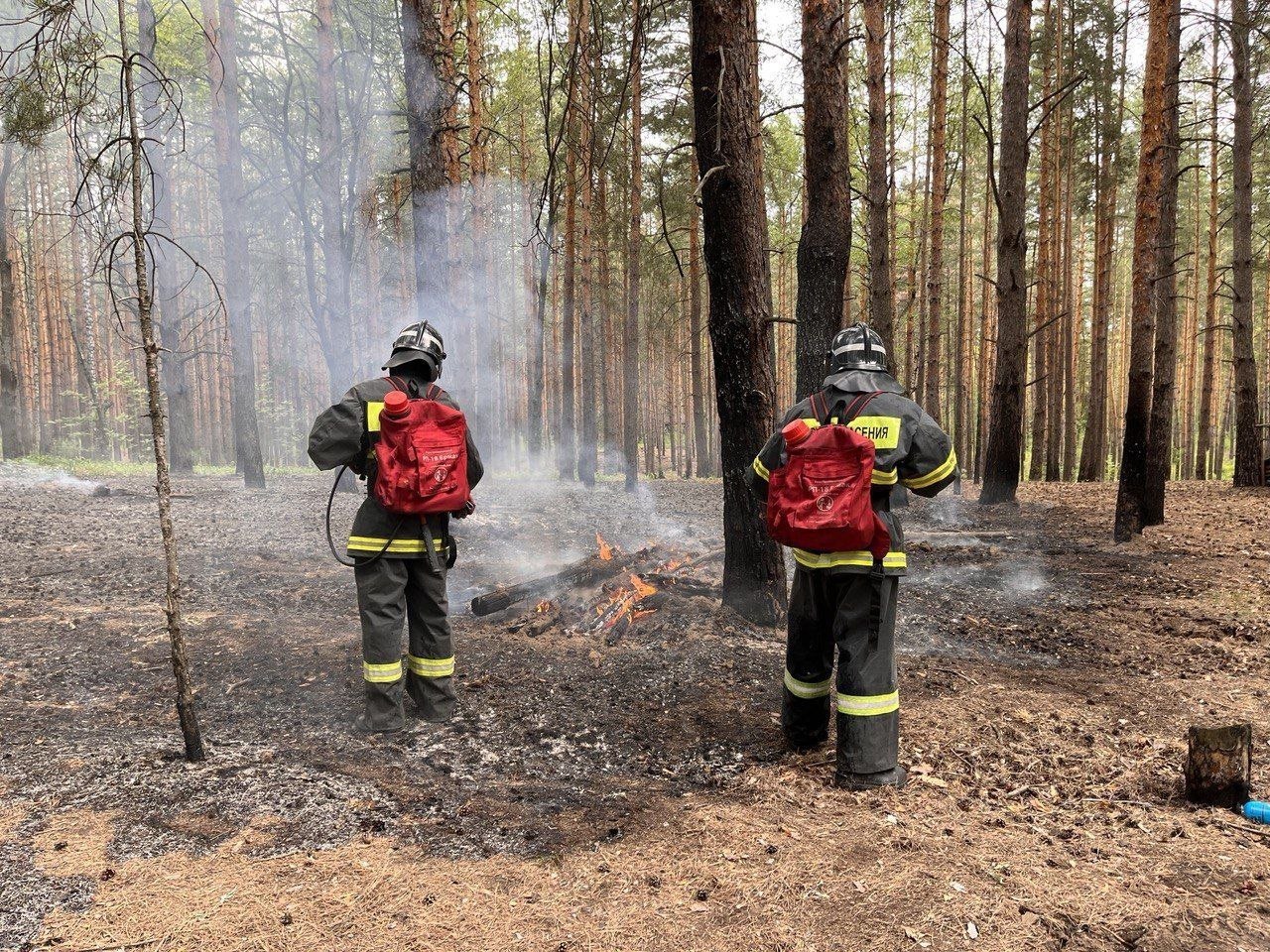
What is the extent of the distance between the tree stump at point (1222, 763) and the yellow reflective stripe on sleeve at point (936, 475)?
4.94ft

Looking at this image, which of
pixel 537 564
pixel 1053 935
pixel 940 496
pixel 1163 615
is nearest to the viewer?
pixel 1053 935

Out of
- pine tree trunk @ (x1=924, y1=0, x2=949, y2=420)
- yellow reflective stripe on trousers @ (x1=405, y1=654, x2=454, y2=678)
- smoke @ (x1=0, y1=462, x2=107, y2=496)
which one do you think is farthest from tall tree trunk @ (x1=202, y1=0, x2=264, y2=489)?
pine tree trunk @ (x1=924, y1=0, x2=949, y2=420)

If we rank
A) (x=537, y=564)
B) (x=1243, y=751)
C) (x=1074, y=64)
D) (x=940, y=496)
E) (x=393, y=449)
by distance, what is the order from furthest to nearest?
(x=1074, y=64) < (x=940, y=496) < (x=537, y=564) < (x=393, y=449) < (x=1243, y=751)

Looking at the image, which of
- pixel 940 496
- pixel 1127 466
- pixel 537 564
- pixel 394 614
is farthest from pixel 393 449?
pixel 940 496

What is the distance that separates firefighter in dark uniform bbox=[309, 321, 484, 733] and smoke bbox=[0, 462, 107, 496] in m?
11.8

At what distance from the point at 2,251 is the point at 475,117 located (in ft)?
44.3

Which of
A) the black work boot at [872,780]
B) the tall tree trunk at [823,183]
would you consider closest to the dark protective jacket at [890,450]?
the black work boot at [872,780]

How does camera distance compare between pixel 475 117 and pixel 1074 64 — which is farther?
pixel 1074 64

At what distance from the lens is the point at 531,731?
4199mm

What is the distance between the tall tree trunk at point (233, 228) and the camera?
1406 cm

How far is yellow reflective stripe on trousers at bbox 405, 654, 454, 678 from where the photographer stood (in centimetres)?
427

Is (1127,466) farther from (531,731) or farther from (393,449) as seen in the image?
(393,449)

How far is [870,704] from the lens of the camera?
346cm

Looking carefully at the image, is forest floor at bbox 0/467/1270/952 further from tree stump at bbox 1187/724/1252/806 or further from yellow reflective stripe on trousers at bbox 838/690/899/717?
yellow reflective stripe on trousers at bbox 838/690/899/717
